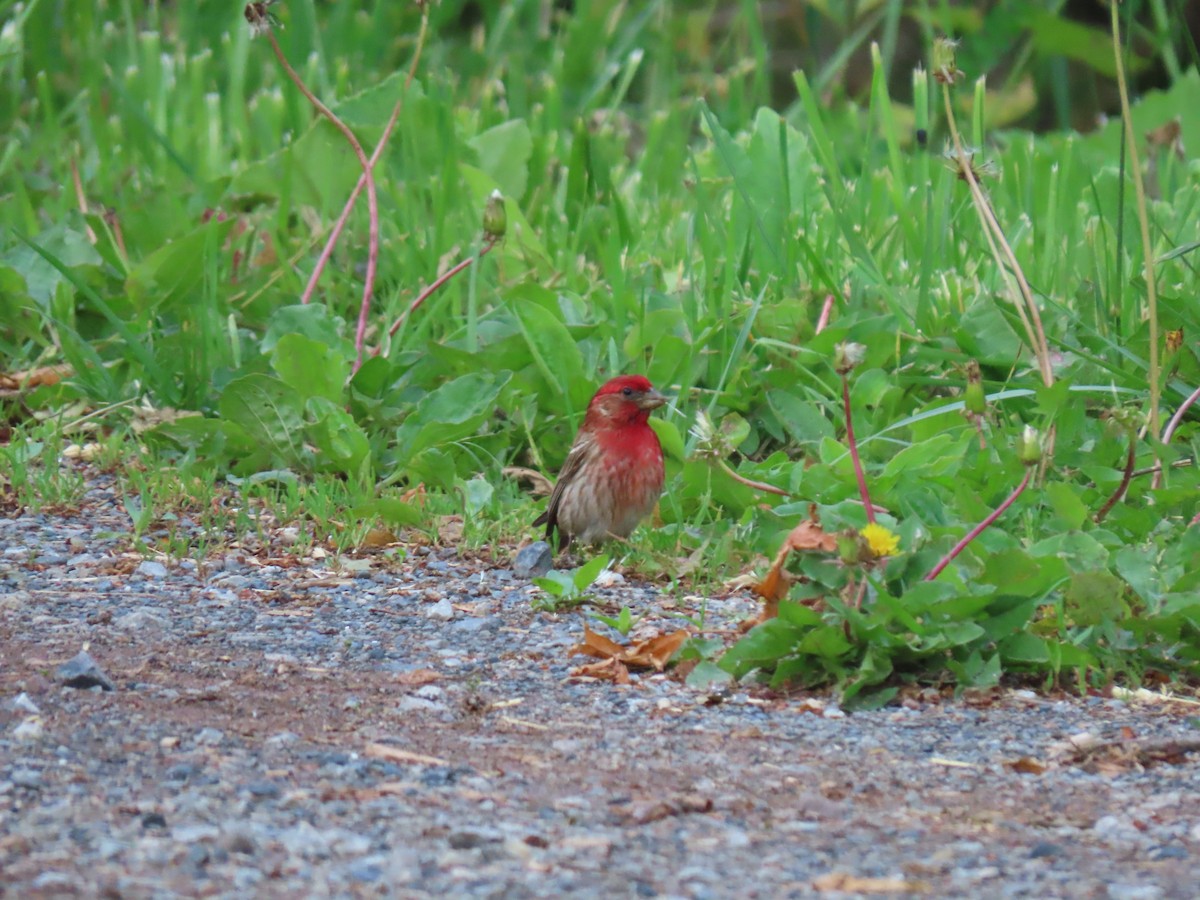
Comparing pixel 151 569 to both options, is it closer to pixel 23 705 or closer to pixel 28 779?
pixel 23 705

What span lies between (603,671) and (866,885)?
1.17 metres

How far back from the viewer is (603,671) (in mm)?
3408

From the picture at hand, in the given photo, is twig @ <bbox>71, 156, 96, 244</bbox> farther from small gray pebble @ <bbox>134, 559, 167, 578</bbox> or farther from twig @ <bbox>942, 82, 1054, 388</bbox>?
twig @ <bbox>942, 82, 1054, 388</bbox>

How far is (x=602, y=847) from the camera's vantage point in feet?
8.00

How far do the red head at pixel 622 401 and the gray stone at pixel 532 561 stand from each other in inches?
22.4

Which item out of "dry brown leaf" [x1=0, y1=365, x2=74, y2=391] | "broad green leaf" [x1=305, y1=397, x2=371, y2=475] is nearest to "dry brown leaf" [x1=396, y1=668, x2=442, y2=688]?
"broad green leaf" [x1=305, y1=397, x2=371, y2=475]

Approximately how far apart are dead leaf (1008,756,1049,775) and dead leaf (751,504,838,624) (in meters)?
0.59

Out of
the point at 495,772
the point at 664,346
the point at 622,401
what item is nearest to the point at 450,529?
the point at 622,401

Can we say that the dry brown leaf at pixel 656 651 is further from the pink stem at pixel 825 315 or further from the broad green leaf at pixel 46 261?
the broad green leaf at pixel 46 261

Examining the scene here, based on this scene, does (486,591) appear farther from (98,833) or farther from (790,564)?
(98,833)

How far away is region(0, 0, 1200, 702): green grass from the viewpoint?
3.42 metres

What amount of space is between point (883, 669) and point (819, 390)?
202 cm

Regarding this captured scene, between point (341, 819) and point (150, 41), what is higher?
point (150, 41)

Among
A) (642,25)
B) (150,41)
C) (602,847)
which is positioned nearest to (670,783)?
(602,847)
